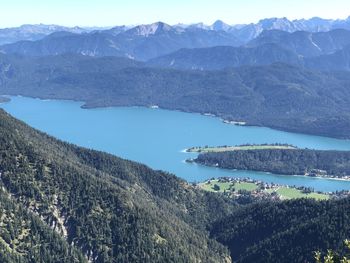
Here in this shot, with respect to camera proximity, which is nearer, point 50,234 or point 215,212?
point 50,234

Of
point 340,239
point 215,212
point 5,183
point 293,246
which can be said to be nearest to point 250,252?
point 293,246

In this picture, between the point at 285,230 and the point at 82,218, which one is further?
the point at 285,230

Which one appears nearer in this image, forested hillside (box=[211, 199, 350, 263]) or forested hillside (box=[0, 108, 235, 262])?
forested hillside (box=[211, 199, 350, 263])

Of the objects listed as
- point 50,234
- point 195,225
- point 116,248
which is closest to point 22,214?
point 50,234

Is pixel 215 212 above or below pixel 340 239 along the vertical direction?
below

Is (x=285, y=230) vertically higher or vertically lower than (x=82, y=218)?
lower

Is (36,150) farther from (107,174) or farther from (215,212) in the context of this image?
(215,212)

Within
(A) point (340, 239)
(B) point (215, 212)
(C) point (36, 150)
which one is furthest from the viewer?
(B) point (215, 212)

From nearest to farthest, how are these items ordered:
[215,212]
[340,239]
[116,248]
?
[340,239] → [116,248] → [215,212]

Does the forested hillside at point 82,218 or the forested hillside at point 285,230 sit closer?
the forested hillside at point 285,230

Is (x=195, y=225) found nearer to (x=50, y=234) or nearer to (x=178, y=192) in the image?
(x=178, y=192)
